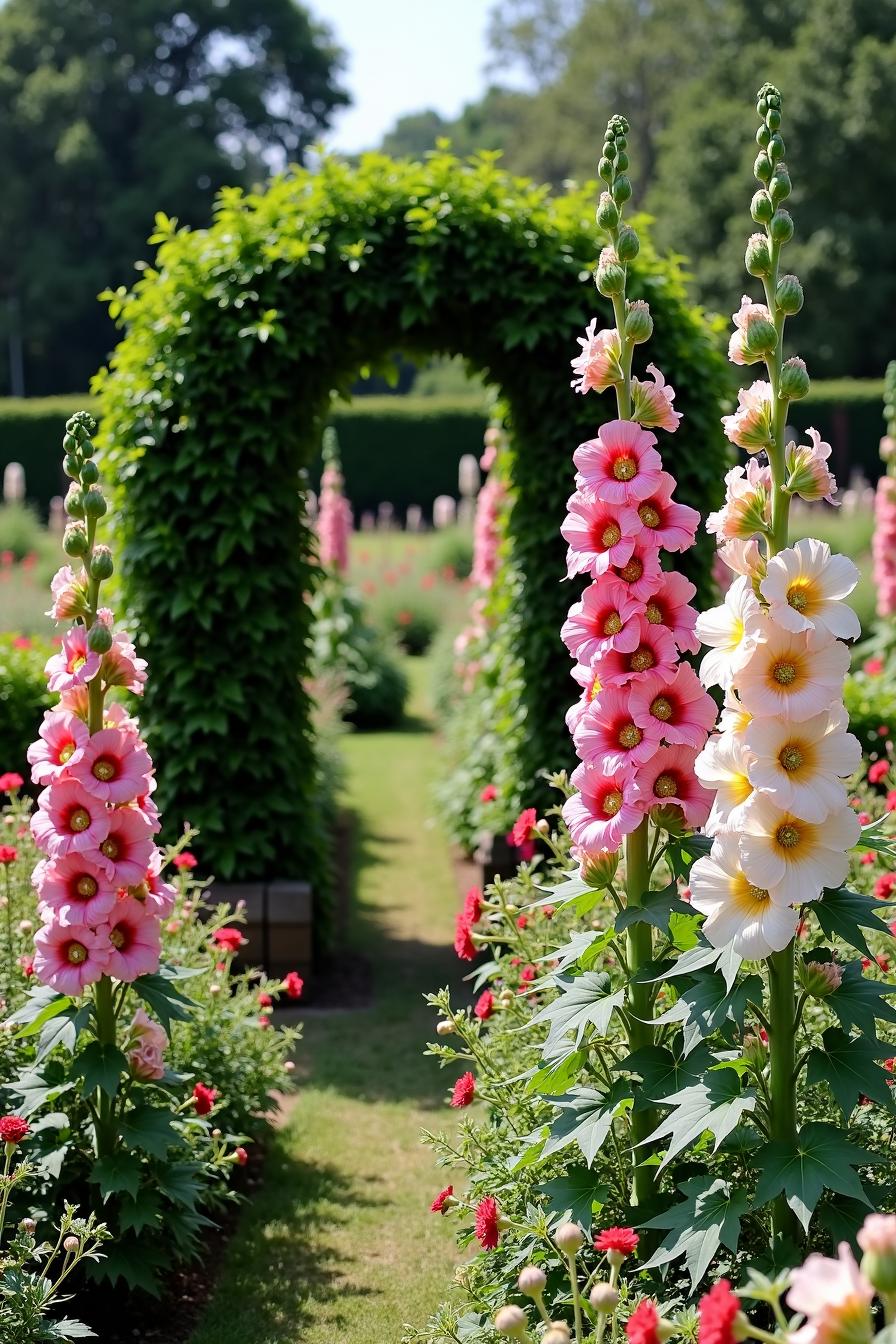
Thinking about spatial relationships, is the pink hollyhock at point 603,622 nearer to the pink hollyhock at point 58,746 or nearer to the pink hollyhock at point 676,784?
the pink hollyhock at point 676,784

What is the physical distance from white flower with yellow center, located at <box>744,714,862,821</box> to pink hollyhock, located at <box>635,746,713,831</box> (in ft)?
1.23

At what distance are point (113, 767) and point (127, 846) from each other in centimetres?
18

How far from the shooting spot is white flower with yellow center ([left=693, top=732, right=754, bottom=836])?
96.0 inches

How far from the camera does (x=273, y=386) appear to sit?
5918 millimetres

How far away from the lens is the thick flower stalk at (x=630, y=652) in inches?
108

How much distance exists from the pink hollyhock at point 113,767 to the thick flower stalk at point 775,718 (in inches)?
51.6

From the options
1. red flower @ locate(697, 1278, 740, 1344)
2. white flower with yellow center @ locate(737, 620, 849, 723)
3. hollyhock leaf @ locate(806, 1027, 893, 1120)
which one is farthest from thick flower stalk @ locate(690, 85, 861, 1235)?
red flower @ locate(697, 1278, 740, 1344)

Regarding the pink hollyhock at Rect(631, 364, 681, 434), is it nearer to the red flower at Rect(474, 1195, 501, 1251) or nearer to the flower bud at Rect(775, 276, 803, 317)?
the flower bud at Rect(775, 276, 803, 317)

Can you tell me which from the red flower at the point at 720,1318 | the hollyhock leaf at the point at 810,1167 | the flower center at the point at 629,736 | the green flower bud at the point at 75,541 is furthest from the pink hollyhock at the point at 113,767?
the red flower at the point at 720,1318

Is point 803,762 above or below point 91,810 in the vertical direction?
above

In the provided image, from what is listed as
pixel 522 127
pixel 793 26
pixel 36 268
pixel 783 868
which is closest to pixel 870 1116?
pixel 783 868

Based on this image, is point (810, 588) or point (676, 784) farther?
point (676, 784)

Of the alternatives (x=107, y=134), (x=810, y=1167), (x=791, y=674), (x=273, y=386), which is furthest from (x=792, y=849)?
(x=107, y=134)

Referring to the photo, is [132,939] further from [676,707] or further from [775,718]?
[775,718]
